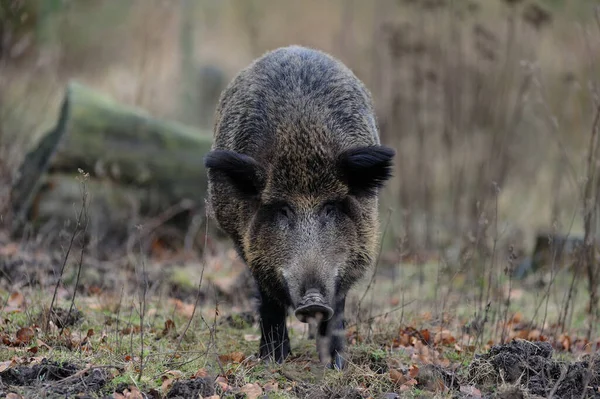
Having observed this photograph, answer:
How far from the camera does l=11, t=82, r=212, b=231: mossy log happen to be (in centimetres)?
935

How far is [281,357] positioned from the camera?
5719 millimetres

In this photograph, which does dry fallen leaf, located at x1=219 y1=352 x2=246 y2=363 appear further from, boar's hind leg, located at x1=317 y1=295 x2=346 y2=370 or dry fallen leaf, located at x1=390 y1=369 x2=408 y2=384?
dry fallen leaf, located at x1=390 y1=369 x2=408 y2=384

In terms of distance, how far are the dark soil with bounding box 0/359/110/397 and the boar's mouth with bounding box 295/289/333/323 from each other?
1100mm

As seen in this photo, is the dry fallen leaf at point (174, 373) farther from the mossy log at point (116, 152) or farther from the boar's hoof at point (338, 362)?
the mossy log at point (116, 152)

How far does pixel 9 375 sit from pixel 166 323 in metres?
1.68

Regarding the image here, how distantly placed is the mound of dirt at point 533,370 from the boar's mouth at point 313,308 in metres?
1.02

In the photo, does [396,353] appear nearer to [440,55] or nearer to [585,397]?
[585,397]

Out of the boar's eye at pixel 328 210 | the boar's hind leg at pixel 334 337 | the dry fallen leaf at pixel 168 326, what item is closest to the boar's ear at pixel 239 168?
the boar's eye at pixel 328 210

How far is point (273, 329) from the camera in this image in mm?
5914

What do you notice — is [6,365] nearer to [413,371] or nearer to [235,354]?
[235,354]

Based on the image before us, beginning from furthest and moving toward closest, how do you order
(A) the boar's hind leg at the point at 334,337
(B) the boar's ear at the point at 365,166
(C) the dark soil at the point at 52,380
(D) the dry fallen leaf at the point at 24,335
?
(A) the boar's hind leg at the point at 334,337, (B) the boar's ear at the point at 365,166, (D) the dry fallen leaf at the point at 24,335, (C) the dark soil at the point at 52,380

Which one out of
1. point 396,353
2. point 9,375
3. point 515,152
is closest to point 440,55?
point 515,152

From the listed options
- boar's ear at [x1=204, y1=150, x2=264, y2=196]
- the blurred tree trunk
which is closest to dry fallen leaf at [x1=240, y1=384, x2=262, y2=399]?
boar's ear at [x1=204, y1=150, x2=264, y2=196]

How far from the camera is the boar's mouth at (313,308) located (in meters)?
4.68
